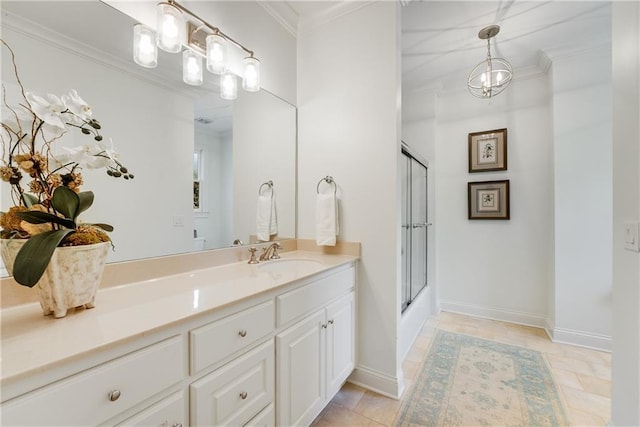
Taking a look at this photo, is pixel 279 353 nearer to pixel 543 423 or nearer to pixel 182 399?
pixel 182 399

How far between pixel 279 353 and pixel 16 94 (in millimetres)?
1387

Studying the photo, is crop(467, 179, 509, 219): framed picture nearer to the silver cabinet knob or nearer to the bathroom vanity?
the bathroom vanity

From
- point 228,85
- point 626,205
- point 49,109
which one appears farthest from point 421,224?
point 49,109

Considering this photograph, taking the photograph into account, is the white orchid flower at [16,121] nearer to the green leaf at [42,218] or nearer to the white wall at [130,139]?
the white wall at [130,139]

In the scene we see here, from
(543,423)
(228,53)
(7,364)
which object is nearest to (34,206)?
(7,364)

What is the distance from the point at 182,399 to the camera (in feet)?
2.75

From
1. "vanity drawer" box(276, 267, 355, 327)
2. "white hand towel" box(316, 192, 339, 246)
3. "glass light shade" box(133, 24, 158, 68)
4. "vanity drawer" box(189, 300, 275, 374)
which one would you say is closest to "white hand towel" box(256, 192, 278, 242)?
"white hand towel" box(316, 192, 339, 246)

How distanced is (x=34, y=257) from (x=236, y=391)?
2.51 ft

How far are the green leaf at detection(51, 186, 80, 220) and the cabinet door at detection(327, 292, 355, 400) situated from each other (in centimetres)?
121

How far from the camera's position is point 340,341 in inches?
64.7

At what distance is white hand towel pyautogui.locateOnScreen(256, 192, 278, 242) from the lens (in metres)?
1.97

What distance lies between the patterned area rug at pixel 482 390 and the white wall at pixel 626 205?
467mm

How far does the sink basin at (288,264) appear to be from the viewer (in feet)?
5.58

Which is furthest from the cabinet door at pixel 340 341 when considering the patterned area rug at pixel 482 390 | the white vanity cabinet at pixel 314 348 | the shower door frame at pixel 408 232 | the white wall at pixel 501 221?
the white wall at pixel 501 221
